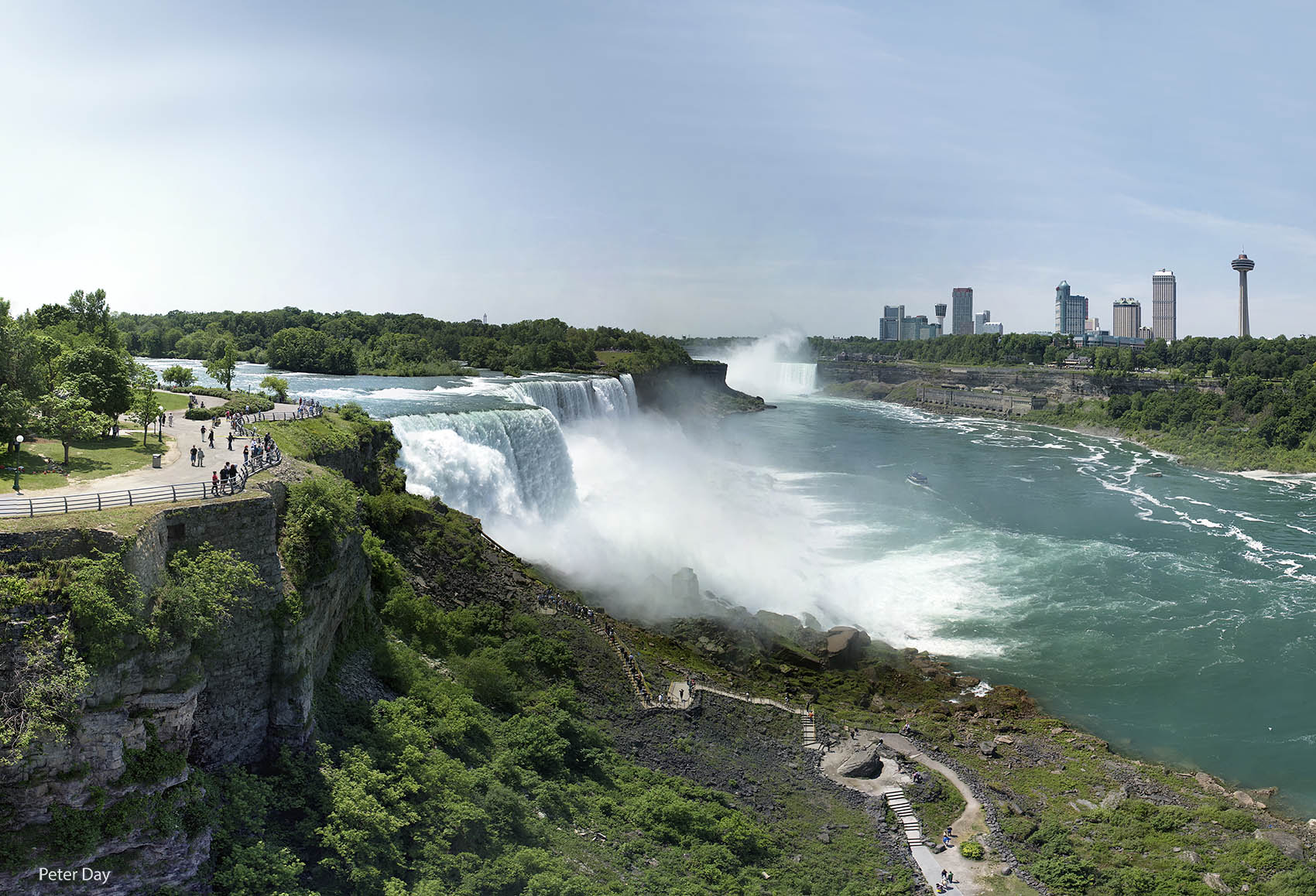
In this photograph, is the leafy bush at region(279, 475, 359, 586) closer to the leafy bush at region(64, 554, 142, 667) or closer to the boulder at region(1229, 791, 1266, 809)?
the leafy bush at region(64, 554, 142, 667)

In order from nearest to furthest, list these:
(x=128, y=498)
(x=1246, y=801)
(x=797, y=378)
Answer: (x=128, y=498), (x=1246, y=801), (x=797, y=378)

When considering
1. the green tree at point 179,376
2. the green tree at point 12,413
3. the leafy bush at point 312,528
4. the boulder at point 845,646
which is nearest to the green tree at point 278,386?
the green tree at point 179,376

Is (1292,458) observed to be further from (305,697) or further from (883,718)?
(305,697)

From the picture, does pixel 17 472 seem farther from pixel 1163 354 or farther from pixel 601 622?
pixel 1163 354

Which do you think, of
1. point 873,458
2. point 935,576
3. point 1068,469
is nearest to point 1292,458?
point 1068,469

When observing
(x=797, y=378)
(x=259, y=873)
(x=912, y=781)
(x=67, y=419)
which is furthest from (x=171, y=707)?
(x=797, y=378)

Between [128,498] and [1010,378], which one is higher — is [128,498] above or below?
below
